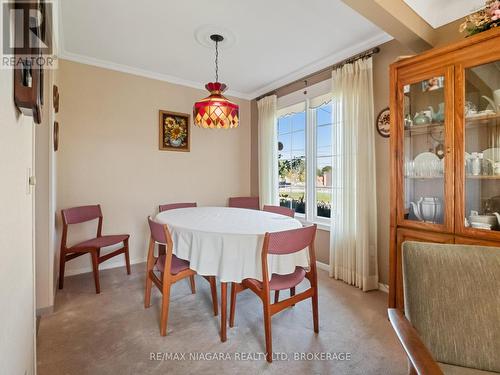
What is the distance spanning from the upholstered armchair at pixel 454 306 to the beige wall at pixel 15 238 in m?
1.45

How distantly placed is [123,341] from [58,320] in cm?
70

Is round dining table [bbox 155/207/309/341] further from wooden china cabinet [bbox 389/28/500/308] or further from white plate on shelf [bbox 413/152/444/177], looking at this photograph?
white plate on shelf [bbox 413/152/444/177]

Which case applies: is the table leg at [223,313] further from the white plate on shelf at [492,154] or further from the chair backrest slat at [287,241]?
the white plate on shelf at [492,154]

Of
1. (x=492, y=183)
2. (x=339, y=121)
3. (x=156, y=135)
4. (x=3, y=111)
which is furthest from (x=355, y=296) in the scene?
(x=156, y=135)

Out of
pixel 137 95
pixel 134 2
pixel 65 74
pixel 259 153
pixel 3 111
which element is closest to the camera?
pixel 3 111

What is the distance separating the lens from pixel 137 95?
3.38 meters

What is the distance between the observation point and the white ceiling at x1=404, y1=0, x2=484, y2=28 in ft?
6.55

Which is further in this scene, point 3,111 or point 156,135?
point 156,135

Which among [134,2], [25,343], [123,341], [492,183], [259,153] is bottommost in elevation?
[123,341]

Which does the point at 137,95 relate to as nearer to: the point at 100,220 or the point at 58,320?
the point at 100,220

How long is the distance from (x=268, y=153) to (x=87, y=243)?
2.61 metres

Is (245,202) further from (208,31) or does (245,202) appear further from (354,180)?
(208,31)

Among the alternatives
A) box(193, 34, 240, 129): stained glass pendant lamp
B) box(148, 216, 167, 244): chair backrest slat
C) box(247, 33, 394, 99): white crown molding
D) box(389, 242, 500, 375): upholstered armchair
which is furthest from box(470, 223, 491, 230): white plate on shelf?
box(148, 216, 167, 244): chair backrest slat

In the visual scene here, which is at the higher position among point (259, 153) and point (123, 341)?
point (259, 153)
